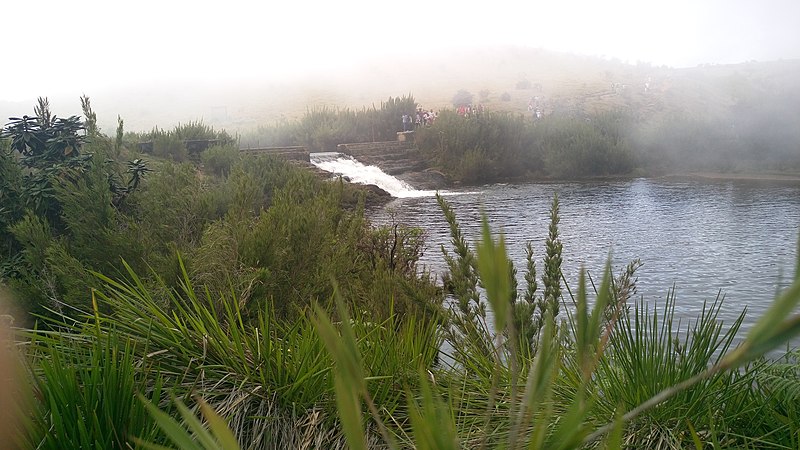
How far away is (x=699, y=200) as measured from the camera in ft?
46.1

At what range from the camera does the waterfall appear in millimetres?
17984

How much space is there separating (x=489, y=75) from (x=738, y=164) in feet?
127

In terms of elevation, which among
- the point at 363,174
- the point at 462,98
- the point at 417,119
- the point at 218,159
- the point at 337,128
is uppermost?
the point at 462,98

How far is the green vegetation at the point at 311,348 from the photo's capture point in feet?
1.52

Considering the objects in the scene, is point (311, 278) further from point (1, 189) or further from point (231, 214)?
point (1, 189)

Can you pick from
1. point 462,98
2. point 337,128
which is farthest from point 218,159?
point 462,98

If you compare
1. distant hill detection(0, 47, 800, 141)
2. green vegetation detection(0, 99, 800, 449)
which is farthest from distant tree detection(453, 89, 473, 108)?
green vegetation detection(0, 99, 800, 449)

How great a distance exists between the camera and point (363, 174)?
Result: 1872 centimetres

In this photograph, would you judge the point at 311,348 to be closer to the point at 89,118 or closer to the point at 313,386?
the point at 313,386

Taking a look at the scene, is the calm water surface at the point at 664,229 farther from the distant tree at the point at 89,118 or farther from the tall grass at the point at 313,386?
the distant tree at the point at 89,118

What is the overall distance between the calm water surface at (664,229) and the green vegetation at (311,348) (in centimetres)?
140

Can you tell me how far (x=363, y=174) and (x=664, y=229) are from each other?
942 centimetres

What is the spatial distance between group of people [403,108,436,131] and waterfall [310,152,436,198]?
5656mm

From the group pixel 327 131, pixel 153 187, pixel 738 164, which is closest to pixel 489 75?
pixel 327 131
